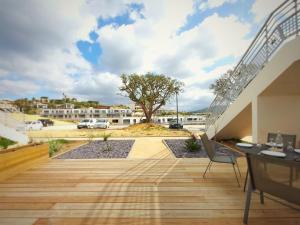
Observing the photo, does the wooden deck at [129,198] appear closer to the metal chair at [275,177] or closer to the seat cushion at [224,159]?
the seat cushion at [224,159]

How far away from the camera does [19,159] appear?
4.19 metres

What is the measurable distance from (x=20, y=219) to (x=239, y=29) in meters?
8.21

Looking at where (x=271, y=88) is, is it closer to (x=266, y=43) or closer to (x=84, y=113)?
(x=266, y=43)

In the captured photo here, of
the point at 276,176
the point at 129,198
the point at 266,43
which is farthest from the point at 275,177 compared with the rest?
the point at 266,43

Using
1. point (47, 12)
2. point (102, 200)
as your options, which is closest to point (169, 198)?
point (102, 200)

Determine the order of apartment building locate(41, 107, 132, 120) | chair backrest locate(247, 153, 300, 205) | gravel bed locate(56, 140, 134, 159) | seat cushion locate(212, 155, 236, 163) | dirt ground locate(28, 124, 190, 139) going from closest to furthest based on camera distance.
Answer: chair backrest locate(247, 153, 300, 205), seat cushion locate(212, 155, 236, 163), gravel bed locate(56, 140, 134, 159), dirt ground locate(28, 124, 190, 139), apartment building locate(41, 107, 132, 120)

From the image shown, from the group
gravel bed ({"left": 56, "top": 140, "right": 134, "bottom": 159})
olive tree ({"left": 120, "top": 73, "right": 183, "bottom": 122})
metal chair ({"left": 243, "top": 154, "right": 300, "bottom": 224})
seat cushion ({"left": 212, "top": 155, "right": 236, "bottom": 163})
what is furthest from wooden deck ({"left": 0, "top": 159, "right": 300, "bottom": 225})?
olive tree ({"left": 120, "top": 73, "right": 183, "bottom": 122})

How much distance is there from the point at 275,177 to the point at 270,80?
327 cm

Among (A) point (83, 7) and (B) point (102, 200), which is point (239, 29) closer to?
(A) point (83, 7)

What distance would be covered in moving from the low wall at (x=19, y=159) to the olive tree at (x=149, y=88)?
16045 mm

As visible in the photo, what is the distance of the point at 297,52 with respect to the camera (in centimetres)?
360

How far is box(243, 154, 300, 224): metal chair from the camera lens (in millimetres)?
1674

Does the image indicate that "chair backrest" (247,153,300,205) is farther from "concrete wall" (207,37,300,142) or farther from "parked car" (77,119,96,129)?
"parked car" (77,119,96,129)

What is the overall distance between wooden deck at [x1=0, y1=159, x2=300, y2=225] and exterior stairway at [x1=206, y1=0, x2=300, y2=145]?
1.84 meters
